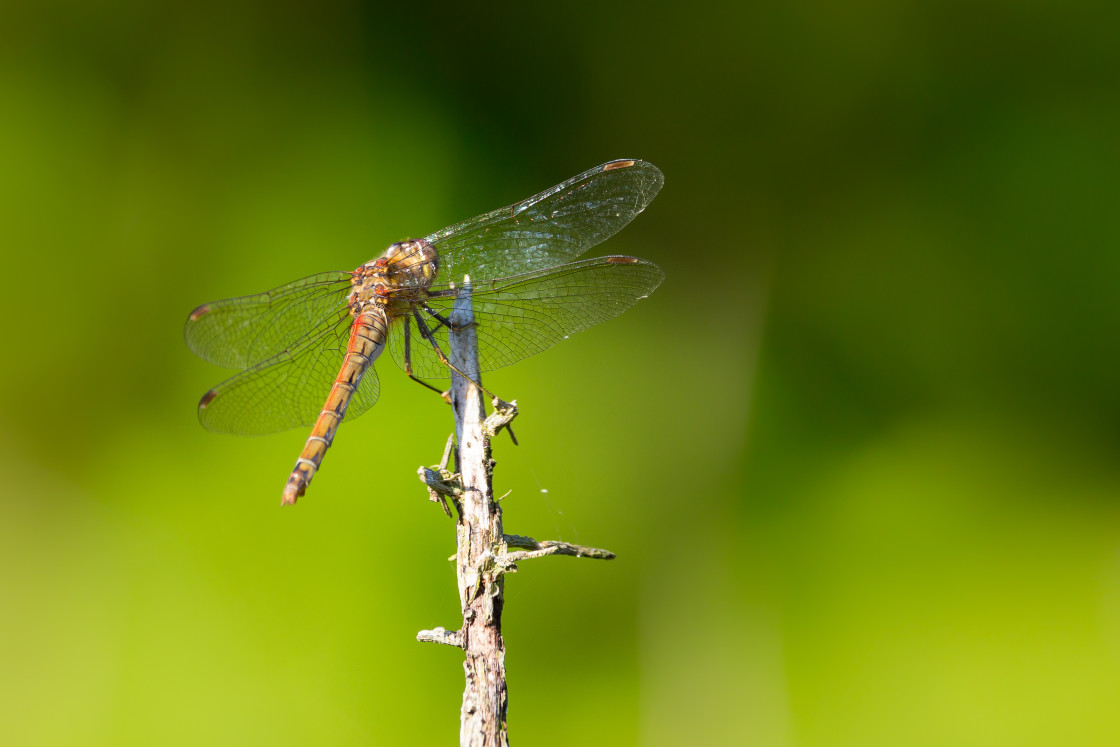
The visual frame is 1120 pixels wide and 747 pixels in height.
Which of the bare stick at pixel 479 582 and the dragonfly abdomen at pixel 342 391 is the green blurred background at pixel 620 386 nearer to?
the dragonfly abdomen at pixel 342 391

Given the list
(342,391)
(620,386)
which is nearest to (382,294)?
(342,391)

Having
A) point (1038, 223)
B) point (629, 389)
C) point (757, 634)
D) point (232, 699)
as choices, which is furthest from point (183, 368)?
point (1038, 223)

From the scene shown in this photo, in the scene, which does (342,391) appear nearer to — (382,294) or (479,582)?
(382,294)

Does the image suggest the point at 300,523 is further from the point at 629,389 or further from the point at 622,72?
the point at 622,72

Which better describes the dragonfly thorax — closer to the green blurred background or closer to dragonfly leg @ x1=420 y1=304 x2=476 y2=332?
dragonfly leg @ x1=420 y1=304 x2=476 y2=332

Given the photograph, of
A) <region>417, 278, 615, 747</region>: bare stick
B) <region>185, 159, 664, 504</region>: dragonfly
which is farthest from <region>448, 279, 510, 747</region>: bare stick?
<region>185, 159, 664, 504</region>: dragonfly

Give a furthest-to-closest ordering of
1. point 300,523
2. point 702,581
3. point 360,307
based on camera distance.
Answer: point 702,581
point 300,523
point 360,307
